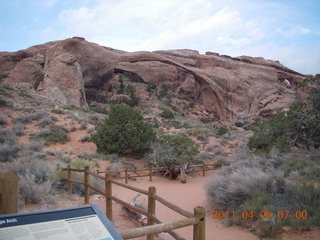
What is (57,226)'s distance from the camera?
5.00 feet

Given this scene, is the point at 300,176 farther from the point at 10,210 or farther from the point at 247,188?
the point at 10,210

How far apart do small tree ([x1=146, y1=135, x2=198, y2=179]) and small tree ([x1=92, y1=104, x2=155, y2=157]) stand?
0.75 metres

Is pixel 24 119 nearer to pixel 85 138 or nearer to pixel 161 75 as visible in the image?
pixel 85 138

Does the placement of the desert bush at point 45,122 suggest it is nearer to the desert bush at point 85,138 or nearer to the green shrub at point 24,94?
the desert bush at point 85,138

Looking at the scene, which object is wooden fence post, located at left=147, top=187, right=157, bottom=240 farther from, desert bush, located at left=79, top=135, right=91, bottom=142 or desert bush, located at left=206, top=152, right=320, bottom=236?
desert bush, located at left=79, top=135, right=91, bottom=142

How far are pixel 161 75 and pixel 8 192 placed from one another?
40775 mm

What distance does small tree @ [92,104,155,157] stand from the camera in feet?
46.9

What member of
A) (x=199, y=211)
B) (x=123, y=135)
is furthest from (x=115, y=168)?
(x=199, y=211)

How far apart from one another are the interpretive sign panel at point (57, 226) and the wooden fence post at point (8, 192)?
33cm

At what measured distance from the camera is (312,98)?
9922 mm

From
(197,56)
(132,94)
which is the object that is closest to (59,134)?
(132,94)

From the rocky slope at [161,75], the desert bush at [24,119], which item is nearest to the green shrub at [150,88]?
the rocky slope at [161,75]

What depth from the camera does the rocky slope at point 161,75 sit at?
95.0ft

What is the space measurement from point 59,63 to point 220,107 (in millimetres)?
22287
